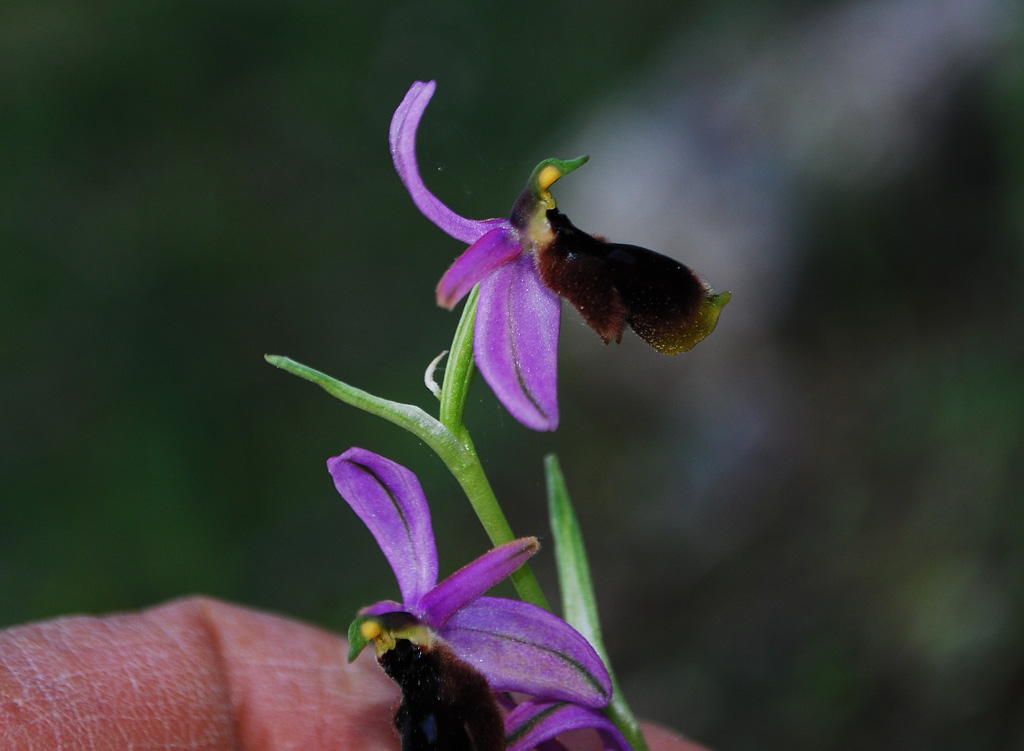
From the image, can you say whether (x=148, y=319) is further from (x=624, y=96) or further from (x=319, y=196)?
(x=624, y=96)

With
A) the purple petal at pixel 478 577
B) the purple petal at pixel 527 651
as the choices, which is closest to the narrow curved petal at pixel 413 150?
the purple petal at pixel 478 577

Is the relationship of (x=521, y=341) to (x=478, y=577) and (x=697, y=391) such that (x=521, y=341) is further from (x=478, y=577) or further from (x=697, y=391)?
(x=697, y=391)

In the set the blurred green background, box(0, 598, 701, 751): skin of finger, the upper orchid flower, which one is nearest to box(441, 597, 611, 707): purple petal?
the upper orchid flower

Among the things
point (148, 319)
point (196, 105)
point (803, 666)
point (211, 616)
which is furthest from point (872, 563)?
point (196, 105)

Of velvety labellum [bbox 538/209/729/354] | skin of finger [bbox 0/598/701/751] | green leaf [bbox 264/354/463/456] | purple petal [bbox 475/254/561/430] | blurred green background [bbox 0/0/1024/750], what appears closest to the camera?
purple petal [bbox 475/254/561/430]

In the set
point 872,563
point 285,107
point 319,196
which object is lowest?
point 872,563

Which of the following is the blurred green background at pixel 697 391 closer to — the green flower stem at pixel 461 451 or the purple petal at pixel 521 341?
the purple petal at pixel 521 341

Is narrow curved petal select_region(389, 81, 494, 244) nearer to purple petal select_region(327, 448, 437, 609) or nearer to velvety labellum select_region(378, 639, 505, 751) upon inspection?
purple petal select_region(327, 448, 437, 609)
